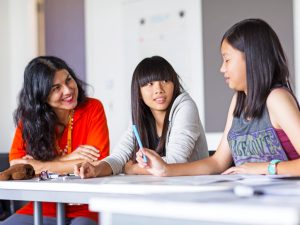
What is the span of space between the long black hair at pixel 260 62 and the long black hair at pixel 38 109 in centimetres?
94

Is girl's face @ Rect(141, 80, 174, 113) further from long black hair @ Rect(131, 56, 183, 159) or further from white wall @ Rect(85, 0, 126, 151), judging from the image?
white wall @ Rect(85, 0, 126, 151)

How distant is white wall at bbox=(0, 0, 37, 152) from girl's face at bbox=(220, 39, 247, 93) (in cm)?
318

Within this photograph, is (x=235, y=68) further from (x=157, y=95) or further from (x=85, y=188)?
(x=85, y=188)

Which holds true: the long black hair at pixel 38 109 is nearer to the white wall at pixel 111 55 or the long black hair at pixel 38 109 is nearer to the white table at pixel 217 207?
the white table at pixel 217 207

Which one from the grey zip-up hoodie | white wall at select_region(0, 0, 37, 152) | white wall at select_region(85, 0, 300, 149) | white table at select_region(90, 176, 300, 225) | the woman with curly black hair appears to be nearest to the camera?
white table at select_region(90, 176, 300, 225)

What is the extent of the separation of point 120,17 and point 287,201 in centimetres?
373

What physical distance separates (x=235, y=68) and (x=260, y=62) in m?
0.08

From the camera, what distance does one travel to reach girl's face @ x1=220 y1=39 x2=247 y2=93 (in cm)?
163

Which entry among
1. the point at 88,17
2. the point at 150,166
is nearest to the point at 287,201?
the point at 150,166

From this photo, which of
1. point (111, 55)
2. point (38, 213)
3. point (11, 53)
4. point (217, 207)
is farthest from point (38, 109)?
point (11, 53)

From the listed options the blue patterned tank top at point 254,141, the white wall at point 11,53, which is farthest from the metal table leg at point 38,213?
the white wall at point 11,53

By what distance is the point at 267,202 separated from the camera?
79 centimetres

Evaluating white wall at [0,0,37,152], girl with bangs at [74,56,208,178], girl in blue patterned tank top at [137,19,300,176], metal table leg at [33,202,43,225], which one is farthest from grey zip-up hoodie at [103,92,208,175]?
white wall at [0,0,37,152]

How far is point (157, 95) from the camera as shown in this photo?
201 cm
